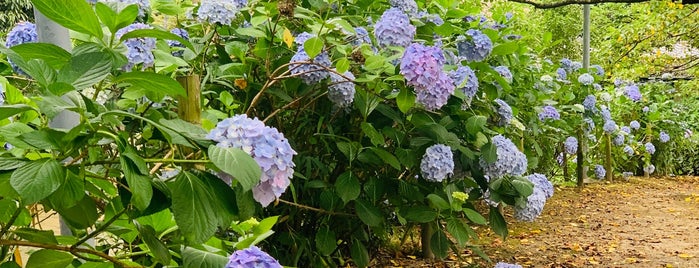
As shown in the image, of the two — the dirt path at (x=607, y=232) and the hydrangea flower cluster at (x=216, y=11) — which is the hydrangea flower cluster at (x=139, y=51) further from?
the dirt path at (x=607, y=232)

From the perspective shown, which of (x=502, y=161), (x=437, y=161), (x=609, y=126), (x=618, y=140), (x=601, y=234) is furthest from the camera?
(x=618, y=140)

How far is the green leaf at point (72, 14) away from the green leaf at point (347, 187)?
1.37 metres

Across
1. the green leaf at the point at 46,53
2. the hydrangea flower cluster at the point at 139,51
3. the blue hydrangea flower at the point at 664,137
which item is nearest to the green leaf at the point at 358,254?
the hydrangea flower cluster at the point at 139,51

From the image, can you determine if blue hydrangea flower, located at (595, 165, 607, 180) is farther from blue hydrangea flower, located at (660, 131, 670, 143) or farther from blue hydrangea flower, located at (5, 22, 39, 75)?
blue hydrangea flower, located at (5, 22, 39, 75)

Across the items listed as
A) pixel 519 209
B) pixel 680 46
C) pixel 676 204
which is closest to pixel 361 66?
pixel 519 209

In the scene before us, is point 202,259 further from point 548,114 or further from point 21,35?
point 548,114

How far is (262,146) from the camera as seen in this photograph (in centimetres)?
82

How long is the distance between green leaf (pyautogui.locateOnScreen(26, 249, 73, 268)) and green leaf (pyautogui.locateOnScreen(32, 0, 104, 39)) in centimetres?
28

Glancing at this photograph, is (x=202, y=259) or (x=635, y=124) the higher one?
(x=202, y=259)

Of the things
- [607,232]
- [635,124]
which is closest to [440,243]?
[607,232]

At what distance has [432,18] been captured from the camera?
96.0 inches

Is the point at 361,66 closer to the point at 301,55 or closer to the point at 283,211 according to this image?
the point at 301,55

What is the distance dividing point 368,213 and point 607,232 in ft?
9.01

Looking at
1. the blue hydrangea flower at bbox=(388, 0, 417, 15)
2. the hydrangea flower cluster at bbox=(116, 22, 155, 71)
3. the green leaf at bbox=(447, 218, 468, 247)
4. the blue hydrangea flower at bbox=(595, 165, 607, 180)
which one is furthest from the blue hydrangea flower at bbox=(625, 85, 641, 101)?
the hydrangea flower cluster at bbox=(116, 22, 155, 71)
